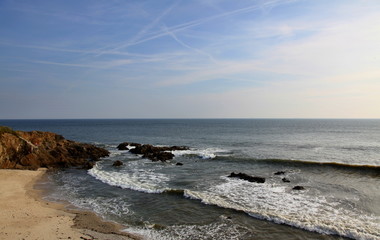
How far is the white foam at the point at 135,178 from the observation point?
21531 millimetres

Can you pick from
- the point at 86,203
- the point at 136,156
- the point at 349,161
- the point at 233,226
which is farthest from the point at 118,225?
the point at 349,161

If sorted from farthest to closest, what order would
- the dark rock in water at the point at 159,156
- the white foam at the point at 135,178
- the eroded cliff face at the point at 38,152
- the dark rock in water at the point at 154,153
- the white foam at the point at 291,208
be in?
the dark rock in water at the point at 154,153 → the dark rock in water at the point at 159,156 → the eroded cliff face at the point at 38,152 → the white foam at the point at 135,178 → the white foam at the point at 291,208

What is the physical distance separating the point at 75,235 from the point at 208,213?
7443 millimetres

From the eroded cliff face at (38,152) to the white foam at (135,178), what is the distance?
4.58 meters

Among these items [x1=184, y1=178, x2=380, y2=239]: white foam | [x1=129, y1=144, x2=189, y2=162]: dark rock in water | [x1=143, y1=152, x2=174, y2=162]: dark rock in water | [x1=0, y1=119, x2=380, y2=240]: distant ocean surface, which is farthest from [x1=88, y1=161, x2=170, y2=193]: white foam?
[x1=129, y1=144, x2=189, y2=162]: dark rock in water

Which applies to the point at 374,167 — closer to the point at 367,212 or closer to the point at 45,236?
the point at 367,212

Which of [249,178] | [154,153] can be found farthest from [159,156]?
[249,178]

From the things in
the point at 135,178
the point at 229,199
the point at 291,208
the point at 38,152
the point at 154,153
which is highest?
the point at 38,152

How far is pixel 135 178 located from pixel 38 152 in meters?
14.4

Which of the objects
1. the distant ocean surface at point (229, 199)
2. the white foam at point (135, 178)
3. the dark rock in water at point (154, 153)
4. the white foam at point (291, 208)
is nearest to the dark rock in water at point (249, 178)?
the distant ocean surface at point (229, 199)

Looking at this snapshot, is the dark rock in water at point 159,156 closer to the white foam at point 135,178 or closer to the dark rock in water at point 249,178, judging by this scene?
the white foam at point 135,178

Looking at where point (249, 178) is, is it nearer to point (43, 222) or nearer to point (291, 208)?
point (291, 208)

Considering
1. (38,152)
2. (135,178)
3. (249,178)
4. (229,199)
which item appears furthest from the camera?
(38,152)

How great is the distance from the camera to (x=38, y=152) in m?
31.2
